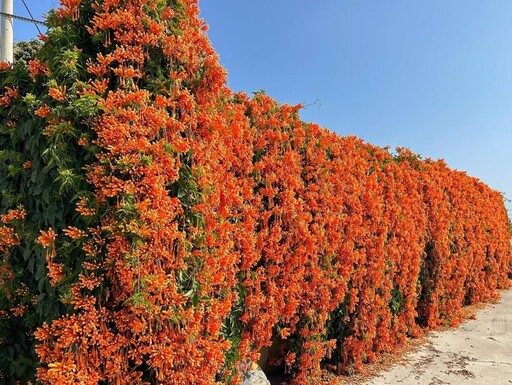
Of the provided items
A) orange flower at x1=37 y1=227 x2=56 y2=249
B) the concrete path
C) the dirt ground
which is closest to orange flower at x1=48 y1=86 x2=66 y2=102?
orange flower at x1=37 y1=227 x2=56 y2=249

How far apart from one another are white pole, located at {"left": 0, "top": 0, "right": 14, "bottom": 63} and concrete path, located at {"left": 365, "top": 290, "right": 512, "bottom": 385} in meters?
14.4

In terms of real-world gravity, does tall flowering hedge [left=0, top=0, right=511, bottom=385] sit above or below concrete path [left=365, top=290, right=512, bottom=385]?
above

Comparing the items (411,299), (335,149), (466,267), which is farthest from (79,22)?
(466,267)

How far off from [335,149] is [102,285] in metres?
3.32

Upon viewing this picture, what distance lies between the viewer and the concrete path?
206 inches

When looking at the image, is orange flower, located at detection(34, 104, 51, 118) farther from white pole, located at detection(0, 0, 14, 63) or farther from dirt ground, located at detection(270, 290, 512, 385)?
white pole, located at detection(0, 0, 14, 63)

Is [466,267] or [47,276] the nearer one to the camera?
[47,276]

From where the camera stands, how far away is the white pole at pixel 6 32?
13945 mm

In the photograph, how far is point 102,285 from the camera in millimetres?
2557

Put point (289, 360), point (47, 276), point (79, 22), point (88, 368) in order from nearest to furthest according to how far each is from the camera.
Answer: point (88, 368), point (47, 276), point (79, 22), point (289, 360)

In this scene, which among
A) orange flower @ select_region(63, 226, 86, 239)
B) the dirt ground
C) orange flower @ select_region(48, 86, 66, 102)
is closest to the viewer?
orange flower @ select_region(63, 226, 86, 239)

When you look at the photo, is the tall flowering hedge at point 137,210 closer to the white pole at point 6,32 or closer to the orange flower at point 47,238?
the orange flower at point 47,238

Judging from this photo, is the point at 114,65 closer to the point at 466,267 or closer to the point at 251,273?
the point at 251,273

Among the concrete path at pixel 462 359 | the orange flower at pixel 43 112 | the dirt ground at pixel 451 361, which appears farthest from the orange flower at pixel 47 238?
the concrete path at pixel 462 359
